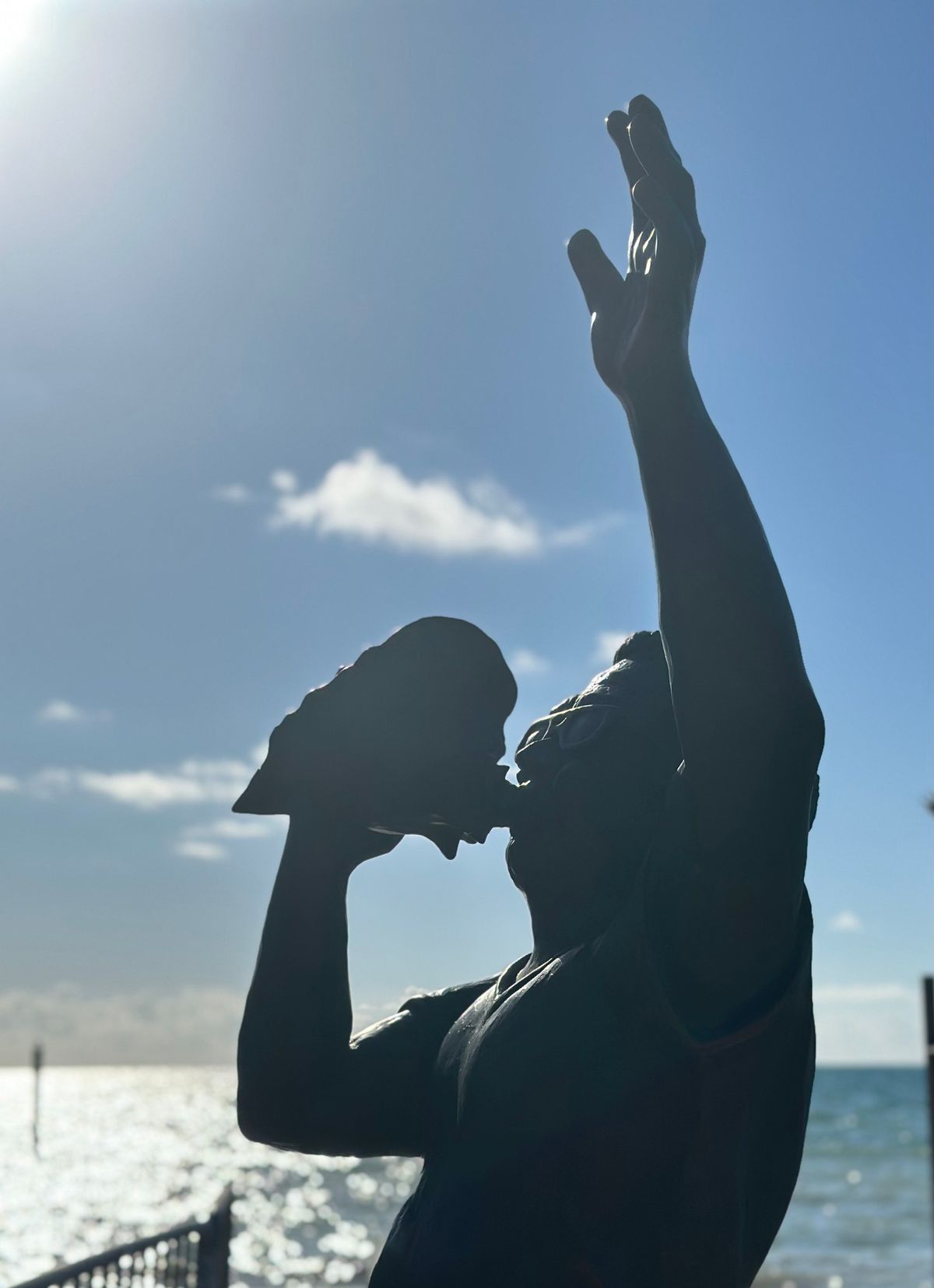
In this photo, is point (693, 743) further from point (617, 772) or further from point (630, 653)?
point (630, 653)

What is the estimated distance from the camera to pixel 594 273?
224 cm

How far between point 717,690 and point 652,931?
0.40m

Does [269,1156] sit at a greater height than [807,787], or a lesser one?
lesser

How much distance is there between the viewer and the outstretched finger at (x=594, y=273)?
7.31ft

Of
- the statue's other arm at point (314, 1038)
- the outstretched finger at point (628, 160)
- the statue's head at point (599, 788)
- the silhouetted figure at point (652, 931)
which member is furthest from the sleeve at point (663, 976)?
the outstretched finger at point (628, 160)

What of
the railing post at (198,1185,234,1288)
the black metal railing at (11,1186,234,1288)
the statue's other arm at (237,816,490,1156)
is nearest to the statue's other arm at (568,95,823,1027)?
the statue's other arm at (237,816,490,1156)

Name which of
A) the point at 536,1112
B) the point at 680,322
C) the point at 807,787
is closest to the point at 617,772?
the point at 807,787

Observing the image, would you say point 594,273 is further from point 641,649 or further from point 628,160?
point 641,649

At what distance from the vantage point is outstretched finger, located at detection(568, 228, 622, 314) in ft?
7.31

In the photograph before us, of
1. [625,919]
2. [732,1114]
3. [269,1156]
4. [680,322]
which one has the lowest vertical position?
[269,1156]

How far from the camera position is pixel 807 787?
6.05ft

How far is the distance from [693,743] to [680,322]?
26.8 inches

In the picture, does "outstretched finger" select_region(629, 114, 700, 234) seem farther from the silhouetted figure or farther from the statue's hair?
the statue's hair

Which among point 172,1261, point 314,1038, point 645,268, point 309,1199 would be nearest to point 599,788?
point 314,1038
